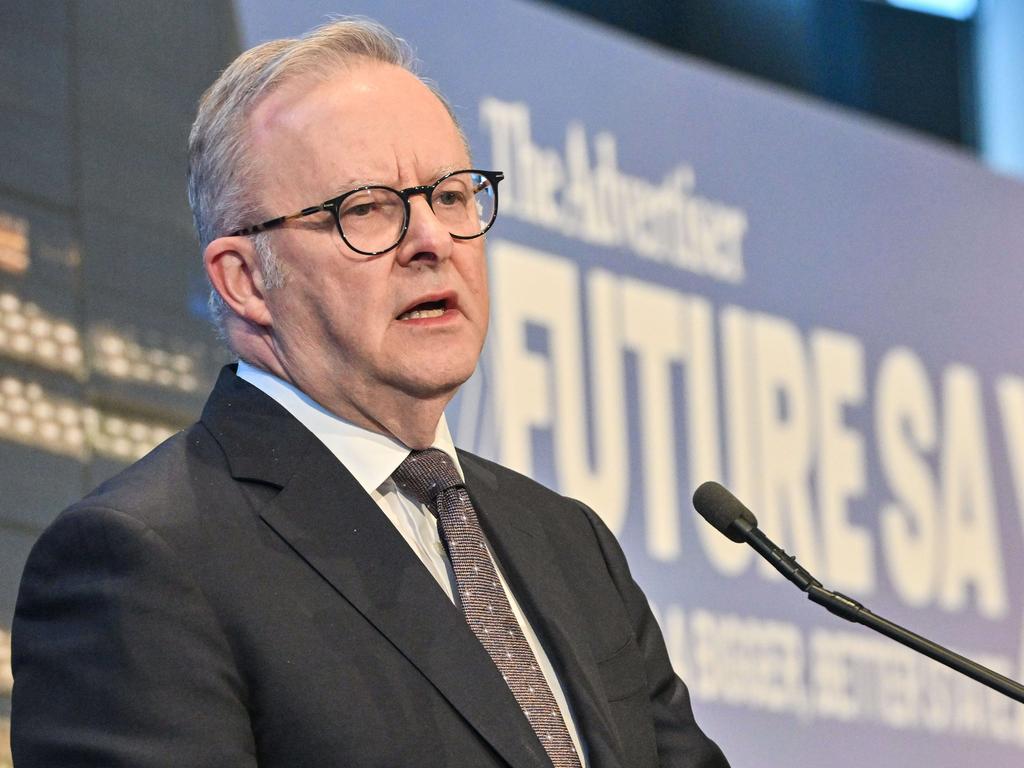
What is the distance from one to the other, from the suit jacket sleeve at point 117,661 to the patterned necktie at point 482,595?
30cm

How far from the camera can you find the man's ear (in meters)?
1.80

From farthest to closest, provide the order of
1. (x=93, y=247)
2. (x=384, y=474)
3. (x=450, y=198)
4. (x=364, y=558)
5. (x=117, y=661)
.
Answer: (x=93, y=247) < (x=450, y=198) < (x=384, y=474) < (x=364, y=558) < (x=117, y=661)

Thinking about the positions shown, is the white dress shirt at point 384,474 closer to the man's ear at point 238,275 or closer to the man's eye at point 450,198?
the man's ear at point 238,275

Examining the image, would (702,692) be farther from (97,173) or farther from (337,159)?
(337,159)

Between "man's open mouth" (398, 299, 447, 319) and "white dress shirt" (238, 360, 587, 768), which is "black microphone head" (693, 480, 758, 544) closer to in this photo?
"white dress shirt" (238, 360, 587, 768)

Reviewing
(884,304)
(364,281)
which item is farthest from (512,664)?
(884,304)

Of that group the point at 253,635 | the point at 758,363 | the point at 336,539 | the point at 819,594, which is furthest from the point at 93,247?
the point at 758,363

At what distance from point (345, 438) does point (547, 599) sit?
0.99ft

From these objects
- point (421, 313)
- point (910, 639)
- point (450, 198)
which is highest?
point (450, 198)

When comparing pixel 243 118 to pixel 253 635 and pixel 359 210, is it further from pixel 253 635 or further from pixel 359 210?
pixel 253 635

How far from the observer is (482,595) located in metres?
1.68

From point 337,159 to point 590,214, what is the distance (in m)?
1.91

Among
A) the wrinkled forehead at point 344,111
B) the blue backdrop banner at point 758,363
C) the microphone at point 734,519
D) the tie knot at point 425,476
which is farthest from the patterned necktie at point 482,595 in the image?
the blue backdrop banner at point 758,363

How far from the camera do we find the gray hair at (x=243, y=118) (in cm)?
180
